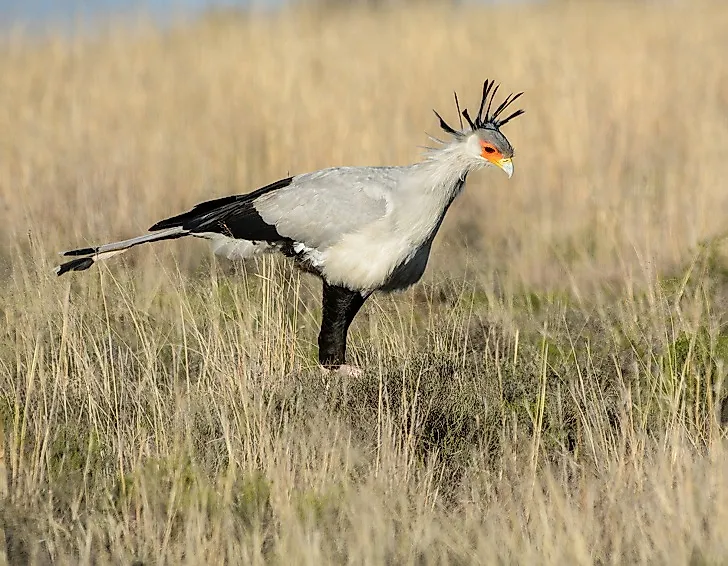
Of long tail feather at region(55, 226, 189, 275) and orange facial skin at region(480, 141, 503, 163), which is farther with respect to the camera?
long tail feather at region(55, 226, 189, 275)

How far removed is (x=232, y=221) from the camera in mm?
4441

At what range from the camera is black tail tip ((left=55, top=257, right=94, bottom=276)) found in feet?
14.0

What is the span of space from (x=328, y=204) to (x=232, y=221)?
466 millimetres

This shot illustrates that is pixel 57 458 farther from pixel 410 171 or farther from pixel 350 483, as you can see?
pixel 410 171

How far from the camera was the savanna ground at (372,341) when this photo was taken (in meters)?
2.95

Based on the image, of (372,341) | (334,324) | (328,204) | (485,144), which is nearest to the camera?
(485,144)

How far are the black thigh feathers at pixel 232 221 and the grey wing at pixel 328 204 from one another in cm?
4

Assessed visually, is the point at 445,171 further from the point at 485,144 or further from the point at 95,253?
the point at 95,253

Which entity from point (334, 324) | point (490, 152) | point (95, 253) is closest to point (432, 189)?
point (490, 152)

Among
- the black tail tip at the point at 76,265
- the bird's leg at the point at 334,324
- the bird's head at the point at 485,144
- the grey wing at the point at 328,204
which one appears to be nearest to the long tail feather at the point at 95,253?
the black tail tip at the point at 76,265

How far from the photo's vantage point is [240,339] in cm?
404

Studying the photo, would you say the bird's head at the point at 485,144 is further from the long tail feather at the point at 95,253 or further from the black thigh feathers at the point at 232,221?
the long tail feather at the point at 95,253

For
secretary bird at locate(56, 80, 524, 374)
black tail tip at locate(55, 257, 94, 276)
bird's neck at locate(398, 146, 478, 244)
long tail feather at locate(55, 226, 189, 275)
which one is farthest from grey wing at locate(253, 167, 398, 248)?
black tail tip at locate(55, 257, 94, 276)

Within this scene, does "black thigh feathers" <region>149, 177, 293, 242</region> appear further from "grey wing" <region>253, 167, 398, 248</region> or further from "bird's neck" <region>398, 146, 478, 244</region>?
"bird's neck" <region>398, 146, 478, 244</region>
